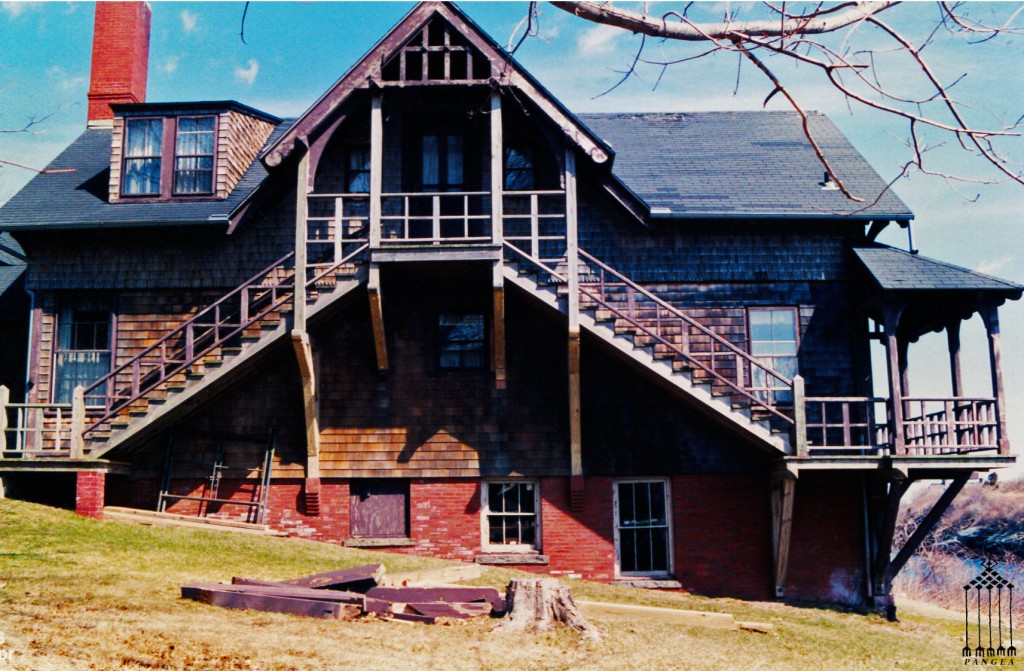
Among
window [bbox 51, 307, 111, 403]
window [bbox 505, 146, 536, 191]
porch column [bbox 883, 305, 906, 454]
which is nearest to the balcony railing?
porch column [bbox 883, 305, 906, 454]

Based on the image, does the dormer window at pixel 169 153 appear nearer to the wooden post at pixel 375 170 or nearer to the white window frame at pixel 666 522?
the wooden post at pixel 375 170

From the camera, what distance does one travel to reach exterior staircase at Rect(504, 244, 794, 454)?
17625mm

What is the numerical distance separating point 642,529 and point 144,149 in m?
12.4

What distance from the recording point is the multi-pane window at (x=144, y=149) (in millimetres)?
20984

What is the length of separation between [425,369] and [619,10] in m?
11.7

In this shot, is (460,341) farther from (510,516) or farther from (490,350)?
(510,516)

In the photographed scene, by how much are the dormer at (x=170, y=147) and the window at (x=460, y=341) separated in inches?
213

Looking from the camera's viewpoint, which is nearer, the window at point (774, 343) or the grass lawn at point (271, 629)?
the grass lawn at point (271, 629)

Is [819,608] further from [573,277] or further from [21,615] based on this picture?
[21,615]

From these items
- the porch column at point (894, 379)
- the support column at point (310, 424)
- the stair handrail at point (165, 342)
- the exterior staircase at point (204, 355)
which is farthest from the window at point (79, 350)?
the porch column at point (894, 379)

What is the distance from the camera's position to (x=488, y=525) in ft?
62.7

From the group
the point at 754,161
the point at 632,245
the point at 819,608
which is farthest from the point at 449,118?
the point at 819,608

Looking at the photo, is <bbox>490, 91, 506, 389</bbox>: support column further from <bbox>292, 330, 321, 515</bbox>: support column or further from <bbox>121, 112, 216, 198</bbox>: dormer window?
<bbox>121, 112, 216, 198</bbox>: dormer window

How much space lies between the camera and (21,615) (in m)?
10.8
